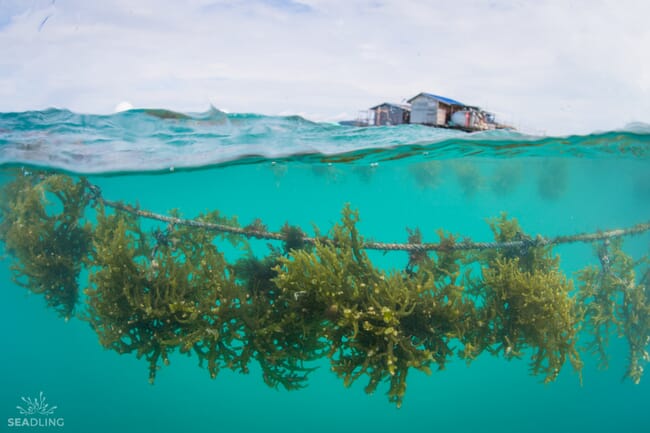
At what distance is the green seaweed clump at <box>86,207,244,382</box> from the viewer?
460cm

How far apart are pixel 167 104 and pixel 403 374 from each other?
6.46 m

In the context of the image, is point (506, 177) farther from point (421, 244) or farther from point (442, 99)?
point (421, 244)

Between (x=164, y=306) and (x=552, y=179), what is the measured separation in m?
16.8

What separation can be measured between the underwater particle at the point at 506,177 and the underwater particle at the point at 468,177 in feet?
2.11

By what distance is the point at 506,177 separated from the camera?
52.0ft

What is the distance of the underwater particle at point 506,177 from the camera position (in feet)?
45.5

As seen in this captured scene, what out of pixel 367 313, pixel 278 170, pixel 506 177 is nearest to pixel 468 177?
pixel 506 177

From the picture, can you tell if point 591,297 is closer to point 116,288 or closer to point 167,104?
point 116,288

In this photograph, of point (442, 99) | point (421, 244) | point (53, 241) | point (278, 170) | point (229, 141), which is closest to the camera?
point (421, 244)

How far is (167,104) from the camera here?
292 inches

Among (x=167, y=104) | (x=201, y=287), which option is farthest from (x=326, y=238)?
(x=167, y=104)

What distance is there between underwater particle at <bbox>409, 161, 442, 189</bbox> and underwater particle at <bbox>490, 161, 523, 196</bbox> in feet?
7.18

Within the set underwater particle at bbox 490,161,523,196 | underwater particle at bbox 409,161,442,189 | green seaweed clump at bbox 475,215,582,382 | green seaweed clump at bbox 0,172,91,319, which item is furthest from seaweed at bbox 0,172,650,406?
underwater particle at bbox 490,161,523,196

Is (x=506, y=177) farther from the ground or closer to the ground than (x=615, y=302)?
farther from the ground
